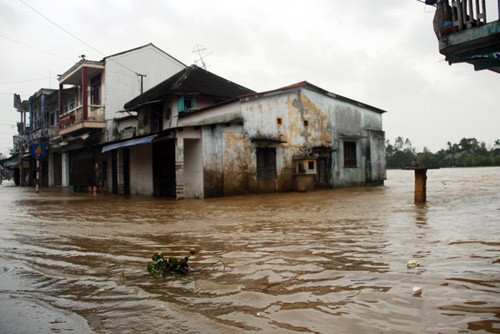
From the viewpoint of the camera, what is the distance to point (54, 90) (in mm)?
28062

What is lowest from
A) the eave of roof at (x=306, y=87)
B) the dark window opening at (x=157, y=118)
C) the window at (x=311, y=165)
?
the window at (x=311, y=165)

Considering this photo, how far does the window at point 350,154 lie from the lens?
19.6 m

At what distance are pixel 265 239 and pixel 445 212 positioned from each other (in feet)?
13.8

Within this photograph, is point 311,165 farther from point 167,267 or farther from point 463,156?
point 463,156

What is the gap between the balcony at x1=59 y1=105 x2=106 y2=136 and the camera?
21.4 meters

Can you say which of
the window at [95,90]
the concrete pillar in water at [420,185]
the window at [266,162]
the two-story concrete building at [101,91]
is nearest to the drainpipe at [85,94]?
the two-story concrete building at [101,91]

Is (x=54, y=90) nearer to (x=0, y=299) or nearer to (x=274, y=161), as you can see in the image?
(x=274, y=161)

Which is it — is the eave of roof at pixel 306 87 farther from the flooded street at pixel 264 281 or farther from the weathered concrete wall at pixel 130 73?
the flooded street at pixel 264 281

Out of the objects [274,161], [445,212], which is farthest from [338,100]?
[445,212]

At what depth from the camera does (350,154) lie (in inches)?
779

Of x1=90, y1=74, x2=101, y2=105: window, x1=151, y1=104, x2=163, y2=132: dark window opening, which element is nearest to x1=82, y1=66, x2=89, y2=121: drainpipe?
x1=90, y1=74, x2=101, y2=105: window

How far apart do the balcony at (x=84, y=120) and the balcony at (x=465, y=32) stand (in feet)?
64.9

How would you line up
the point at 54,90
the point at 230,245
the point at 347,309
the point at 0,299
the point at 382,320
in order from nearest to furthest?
the point at 382,320 < the point at 347,309 < the point at 0,299 < the point at 230,245 < the point at 54,90

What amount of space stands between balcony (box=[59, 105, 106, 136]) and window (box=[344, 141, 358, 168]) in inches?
520
